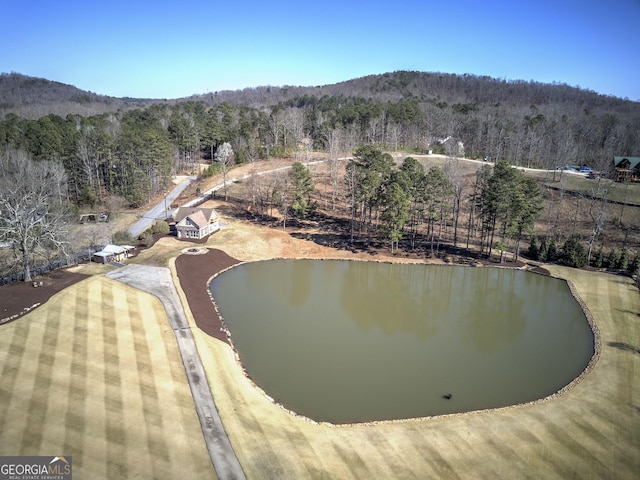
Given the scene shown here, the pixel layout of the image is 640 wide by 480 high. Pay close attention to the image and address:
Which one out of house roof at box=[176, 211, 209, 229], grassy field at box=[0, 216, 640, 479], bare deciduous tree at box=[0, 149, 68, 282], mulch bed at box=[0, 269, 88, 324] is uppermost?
bare deciduous tree at box=[0, 149, 68, 282]

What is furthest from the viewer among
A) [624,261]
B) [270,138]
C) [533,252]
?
[270,138]

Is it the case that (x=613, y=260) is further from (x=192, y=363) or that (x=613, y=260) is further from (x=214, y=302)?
(x=192, y=363)

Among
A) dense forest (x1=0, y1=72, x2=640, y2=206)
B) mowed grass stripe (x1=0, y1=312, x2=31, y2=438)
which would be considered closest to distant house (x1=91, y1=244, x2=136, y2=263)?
mowed grass stripe (x1=0, y1=312, x2=31, y2=438)

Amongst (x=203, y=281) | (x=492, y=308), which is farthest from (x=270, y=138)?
(x=492, y=308)

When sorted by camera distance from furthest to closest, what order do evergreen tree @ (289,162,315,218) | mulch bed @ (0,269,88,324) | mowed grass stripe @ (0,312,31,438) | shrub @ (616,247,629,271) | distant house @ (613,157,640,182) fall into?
distant house @ (613,157,640,182), evergreen tree @ (289,162,315,218), shrub @ (616,247,629,271), mulch bed @ (0,269,88,324), mowed grass stripe @ (0,312,31,438)

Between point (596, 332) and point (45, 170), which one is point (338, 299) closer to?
point (596, 332)

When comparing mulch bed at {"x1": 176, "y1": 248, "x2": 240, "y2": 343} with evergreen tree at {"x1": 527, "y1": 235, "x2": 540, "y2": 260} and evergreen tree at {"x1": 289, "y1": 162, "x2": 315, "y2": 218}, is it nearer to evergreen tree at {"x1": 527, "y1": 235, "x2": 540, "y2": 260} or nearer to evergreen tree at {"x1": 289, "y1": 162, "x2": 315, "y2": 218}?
evergreen tree at {"x1": 289, "y1": 162, "x2": 315, "y2": 218}
